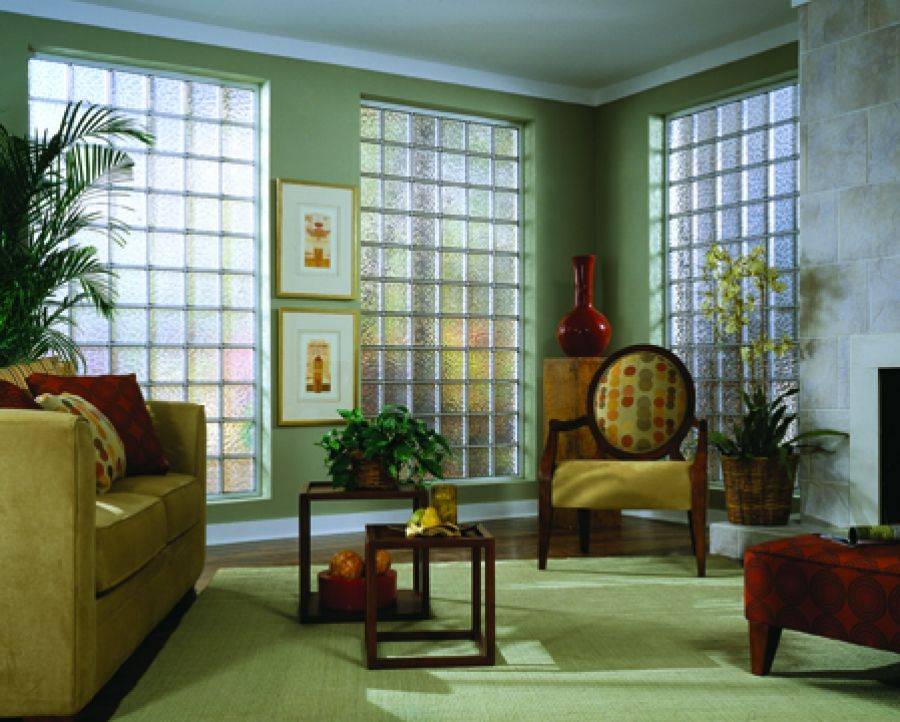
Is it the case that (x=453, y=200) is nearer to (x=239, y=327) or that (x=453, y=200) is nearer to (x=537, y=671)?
(x=239, y=327)

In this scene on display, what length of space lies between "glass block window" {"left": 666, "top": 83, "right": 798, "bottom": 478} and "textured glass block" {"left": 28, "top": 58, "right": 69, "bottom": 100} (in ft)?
11.5

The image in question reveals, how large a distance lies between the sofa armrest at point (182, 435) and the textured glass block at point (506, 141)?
127 inches

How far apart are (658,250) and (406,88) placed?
1.83m

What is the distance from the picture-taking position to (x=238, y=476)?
218 inches

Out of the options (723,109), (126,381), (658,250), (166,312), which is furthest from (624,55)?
(126,381)

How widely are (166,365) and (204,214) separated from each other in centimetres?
84

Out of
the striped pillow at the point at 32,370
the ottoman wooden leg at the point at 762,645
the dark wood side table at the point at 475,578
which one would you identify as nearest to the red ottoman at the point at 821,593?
the ottoman wooden leg at the point at 762,645

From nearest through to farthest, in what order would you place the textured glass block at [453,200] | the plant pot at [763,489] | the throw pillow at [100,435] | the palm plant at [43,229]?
1. the throw pillow at [100,435]
2. the palm plant at [43,229]
3. the plant pot at [763,489]
4. the textured glass block at [453,200]

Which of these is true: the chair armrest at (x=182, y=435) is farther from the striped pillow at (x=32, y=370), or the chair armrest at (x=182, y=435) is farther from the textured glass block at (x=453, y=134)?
the textured glass block at (x=453, y=134)

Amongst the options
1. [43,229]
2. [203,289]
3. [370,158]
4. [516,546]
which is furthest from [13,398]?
[370,158]

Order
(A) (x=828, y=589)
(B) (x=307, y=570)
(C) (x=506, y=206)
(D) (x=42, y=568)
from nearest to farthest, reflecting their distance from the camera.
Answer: (D) (x=42, y=568)
(A) (x=828, y=589)
(B) (x=307, y=570)
(C) (x=506, y=206)

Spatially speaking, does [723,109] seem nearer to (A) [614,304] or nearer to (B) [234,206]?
(A) [614,304]

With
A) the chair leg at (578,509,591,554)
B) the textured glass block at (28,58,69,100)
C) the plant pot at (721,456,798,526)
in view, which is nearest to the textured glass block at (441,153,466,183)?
the textured glass block at (28,58,69,100)

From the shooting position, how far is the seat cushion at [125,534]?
8.30ft
